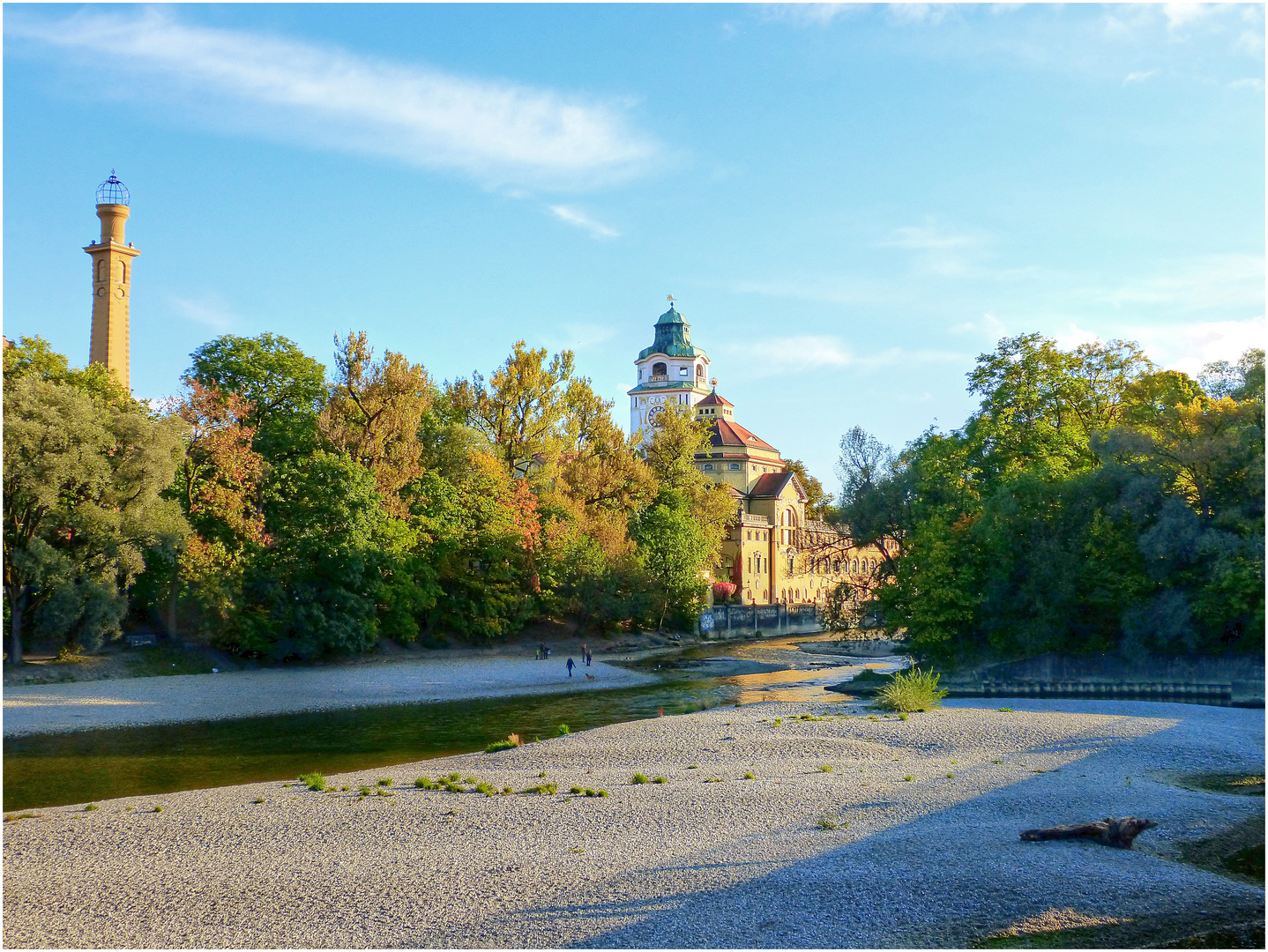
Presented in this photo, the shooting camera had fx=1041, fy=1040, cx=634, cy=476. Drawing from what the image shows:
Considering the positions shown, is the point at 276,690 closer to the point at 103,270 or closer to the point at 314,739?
the point at 314,739

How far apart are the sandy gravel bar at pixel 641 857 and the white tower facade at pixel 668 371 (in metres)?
97.8

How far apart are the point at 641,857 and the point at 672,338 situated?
11155 cm

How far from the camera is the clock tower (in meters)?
56.2

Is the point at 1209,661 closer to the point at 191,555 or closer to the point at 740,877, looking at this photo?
the point at 740,877

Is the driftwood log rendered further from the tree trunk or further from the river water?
the tree trunk

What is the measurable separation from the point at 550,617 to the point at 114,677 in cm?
2468

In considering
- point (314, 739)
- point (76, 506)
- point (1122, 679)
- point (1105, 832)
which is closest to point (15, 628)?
point (76, 506)

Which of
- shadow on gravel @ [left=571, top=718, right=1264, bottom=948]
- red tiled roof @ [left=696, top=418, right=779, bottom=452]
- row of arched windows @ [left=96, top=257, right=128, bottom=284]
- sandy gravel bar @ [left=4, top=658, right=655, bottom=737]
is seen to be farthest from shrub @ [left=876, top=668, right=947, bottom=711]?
red tiled roof @ [left=696, top=418, right=779, bottom=452]

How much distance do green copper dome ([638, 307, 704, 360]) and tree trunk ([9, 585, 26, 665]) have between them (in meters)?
91.3

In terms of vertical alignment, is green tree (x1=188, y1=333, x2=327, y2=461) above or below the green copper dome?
below

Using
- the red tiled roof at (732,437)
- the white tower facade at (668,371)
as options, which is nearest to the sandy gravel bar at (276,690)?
the red tiled roof at (732,437)

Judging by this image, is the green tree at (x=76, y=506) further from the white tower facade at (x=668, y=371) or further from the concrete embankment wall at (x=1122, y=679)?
the white tower facade at (x=668, y=371)

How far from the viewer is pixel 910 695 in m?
Answer: 32.6

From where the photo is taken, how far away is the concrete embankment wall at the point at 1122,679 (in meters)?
35.9
